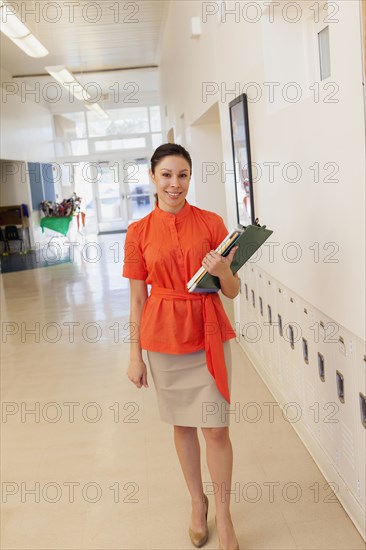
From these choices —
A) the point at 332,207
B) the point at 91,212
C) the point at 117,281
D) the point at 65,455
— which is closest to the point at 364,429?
the point at 332,207

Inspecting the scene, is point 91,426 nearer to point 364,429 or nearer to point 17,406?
point 17,406

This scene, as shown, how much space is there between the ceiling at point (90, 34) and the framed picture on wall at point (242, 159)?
19.5 feet

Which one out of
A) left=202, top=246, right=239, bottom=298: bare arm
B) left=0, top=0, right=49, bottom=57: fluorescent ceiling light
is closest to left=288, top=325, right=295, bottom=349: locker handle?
left=202, top=246, right=239, bottom=298: bare arm

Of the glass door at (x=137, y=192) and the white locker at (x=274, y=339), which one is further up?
the glass door at (x=137, y=192)

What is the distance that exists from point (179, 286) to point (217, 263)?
260 mm

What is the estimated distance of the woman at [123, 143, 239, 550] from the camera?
239cm

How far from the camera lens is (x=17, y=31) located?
8.07 meters

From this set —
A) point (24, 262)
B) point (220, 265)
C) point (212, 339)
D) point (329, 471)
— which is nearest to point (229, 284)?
point (220, 265)

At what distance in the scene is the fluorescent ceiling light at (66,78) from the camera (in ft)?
36.3

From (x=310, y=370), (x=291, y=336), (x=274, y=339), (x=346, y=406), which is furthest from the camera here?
(x=274, y=339)

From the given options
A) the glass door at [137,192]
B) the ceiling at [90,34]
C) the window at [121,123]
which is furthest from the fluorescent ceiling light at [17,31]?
the glass door at [137,192]

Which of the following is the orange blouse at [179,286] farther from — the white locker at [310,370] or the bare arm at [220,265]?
the white locker at [310,370]

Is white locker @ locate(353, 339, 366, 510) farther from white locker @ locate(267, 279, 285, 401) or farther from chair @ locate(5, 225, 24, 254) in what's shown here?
chair @ locate(5, 225, 24, 254)

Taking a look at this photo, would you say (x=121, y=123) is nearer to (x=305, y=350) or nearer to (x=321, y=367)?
(x=305, y=350)
